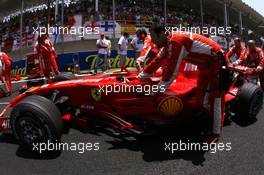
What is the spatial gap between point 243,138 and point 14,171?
3070 mm

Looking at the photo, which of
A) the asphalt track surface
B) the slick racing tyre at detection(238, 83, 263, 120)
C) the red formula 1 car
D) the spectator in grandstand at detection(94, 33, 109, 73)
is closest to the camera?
the asphalt track surface

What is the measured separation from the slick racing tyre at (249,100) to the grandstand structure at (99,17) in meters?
10.3

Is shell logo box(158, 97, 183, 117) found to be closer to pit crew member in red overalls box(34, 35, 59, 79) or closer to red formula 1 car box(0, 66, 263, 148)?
red formula 1 car box(0, 66, 263, 148)

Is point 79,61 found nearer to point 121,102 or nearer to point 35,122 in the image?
point 121,102

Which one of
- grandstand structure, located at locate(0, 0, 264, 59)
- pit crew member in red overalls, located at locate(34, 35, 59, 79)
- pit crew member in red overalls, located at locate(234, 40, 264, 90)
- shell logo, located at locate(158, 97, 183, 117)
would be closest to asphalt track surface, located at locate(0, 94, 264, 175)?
shell logo, located at locate(158, 97, 183, 117)

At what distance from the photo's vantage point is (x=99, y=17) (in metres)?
20.6

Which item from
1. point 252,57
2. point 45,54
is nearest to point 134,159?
point 252,57

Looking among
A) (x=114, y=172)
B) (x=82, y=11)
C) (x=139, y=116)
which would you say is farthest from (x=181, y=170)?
(x=82, y=11)

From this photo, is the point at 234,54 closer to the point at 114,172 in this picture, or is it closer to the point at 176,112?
the point at 176,112

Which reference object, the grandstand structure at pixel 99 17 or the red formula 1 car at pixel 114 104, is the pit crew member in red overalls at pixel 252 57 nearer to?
the red formula 1 car at pixel 114 104

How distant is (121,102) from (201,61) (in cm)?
120

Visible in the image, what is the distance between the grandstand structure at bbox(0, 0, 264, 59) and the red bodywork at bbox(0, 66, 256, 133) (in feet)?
37.6

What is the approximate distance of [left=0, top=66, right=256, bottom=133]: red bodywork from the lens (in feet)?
16.9

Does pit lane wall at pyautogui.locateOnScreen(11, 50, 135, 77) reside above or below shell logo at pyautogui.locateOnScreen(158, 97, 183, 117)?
below
